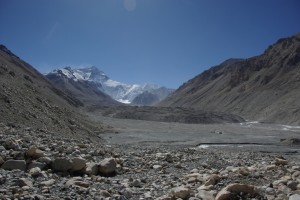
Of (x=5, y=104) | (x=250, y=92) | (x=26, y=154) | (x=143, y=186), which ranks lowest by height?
(x=143, y=186)

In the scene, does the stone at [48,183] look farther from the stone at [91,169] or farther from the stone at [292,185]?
the stone at [292,185]

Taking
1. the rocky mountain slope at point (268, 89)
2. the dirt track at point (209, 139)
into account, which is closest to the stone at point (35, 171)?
the dirt track at point (209, 139)

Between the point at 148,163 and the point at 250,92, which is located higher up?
the point at 250,92

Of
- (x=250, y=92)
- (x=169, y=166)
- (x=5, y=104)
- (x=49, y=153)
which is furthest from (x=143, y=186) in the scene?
(x=250, y=92)

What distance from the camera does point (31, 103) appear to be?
3584 centimetres

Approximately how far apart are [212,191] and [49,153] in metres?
6.27

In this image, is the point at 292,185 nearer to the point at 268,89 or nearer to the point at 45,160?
the point at 45,160

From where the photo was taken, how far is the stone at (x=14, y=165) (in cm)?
1166

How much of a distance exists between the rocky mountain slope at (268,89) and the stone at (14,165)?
342 ft

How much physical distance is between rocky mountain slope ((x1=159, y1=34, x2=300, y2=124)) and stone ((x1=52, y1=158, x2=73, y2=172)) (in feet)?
338

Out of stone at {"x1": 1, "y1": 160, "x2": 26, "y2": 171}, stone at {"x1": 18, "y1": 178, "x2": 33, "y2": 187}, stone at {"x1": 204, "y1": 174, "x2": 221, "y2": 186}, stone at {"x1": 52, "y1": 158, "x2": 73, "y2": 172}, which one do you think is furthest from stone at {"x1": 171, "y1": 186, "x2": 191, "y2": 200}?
stone at {"x1": 1, "y1": 160, "x2": 26, "y2": 171}

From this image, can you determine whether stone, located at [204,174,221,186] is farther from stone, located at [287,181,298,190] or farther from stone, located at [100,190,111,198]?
stone, located at [100,190,111,198]

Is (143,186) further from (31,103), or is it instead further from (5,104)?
(31,103)

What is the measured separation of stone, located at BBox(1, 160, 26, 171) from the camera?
1166cm
